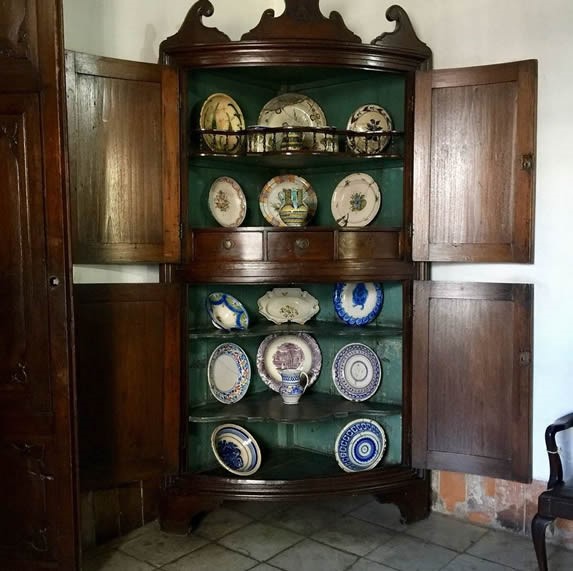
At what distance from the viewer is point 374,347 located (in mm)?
2936

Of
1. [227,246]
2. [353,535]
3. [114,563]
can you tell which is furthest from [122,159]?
[353,535]

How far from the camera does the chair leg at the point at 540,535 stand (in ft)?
7.08

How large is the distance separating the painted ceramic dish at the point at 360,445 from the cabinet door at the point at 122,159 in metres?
1.06

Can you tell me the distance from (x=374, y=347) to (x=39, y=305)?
147cm

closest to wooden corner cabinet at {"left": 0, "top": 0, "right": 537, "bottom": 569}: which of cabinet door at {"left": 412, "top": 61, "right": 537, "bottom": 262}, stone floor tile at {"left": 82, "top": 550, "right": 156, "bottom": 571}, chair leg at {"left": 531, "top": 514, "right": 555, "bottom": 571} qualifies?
cabinet door at {"left": 412, "top": 61, "right": 537, "bottom": 262}

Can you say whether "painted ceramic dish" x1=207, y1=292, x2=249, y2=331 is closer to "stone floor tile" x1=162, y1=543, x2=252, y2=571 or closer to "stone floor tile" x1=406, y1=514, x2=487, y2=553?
"stone floor tile" x1=162, y1=543, x2=252, y2=571

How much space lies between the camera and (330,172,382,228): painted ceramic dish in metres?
2.86

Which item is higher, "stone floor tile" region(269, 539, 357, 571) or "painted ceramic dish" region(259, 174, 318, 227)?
"painted ceramic dish" region(259, 174, 318, 227)

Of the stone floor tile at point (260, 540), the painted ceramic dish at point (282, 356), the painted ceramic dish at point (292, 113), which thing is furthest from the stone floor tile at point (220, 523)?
the painted ceramic dish at point (292, 113)

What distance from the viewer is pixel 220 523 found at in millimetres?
2770

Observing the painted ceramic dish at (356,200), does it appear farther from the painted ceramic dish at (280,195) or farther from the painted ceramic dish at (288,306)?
the painted ceramic dish at (288,306)

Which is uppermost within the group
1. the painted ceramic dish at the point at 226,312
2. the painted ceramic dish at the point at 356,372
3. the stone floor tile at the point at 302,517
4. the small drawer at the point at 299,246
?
the small drawer at the point at 299,246

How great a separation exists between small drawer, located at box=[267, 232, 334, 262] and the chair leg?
119 cm

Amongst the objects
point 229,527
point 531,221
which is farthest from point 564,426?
point 229,527
